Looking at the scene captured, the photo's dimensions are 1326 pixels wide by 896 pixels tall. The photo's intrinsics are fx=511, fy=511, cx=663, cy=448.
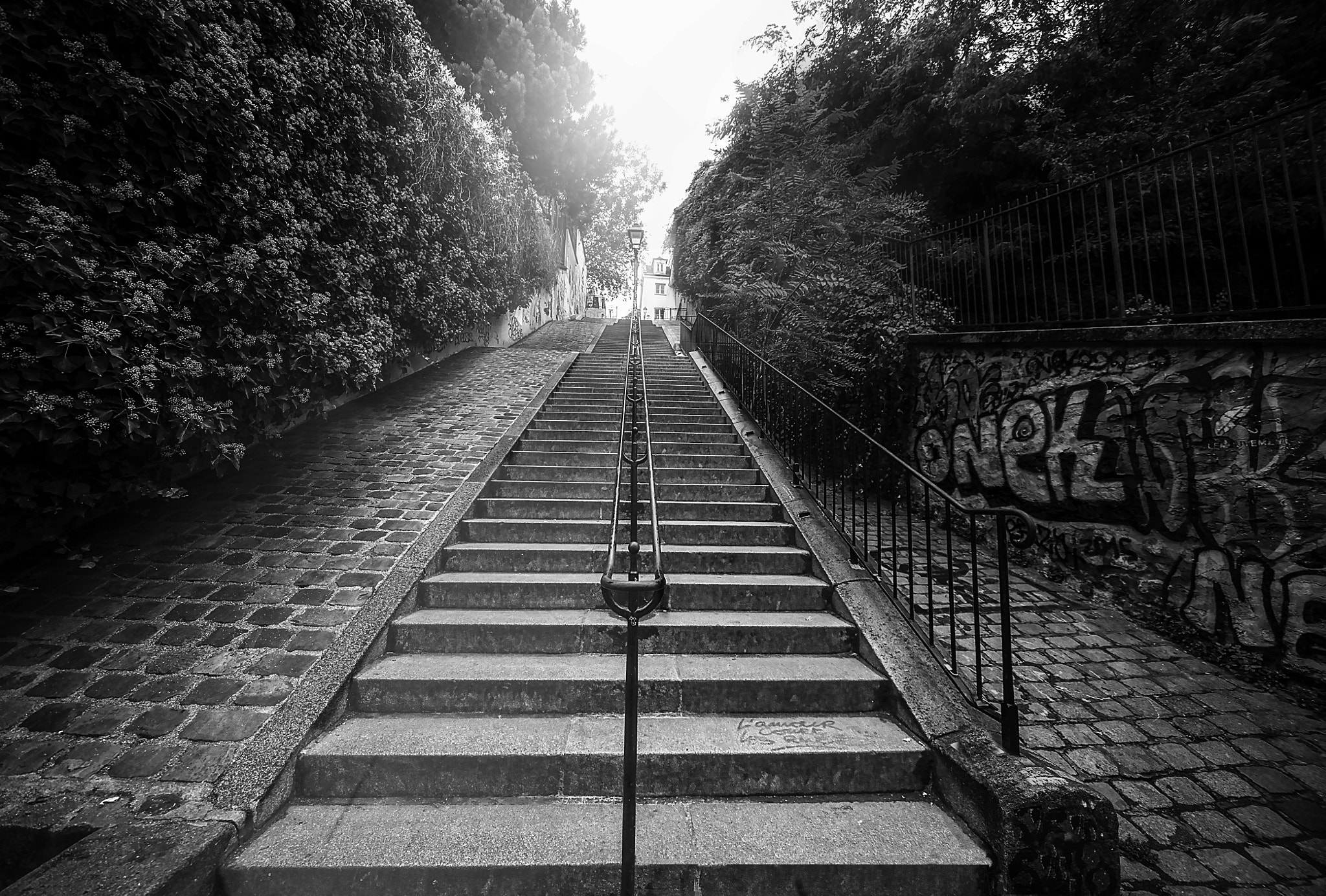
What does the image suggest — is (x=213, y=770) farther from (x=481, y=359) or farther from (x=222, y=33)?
(x=481, y=359)

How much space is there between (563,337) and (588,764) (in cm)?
1454

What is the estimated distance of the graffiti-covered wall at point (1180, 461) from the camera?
3.04 meters

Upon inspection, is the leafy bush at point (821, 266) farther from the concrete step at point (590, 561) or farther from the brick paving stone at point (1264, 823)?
the brick paving stone at point (1264, 823)

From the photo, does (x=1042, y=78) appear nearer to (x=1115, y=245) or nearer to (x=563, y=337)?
(x=1115, y=245)

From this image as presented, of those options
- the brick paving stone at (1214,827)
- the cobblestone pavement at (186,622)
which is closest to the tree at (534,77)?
the cobblestone pavement at (186,622)

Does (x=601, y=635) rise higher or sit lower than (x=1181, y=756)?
higher

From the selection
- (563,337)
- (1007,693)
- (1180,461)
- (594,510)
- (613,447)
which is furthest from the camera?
(563,337)

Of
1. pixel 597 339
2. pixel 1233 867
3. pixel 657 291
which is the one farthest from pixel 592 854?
pixel 657 291

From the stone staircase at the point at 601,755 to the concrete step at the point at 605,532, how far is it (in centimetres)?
15

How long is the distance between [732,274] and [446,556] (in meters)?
5.44

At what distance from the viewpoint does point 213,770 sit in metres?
2.37

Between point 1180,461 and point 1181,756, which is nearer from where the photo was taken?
point 1181,756

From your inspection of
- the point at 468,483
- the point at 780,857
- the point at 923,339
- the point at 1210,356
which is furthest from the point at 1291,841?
the point at 468,483

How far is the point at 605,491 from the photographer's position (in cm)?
509
